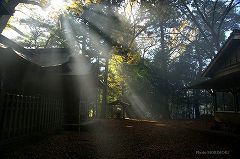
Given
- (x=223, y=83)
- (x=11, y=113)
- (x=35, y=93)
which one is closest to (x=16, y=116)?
(x=11, y=113)

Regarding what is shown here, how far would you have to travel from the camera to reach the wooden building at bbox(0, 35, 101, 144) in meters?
8.08

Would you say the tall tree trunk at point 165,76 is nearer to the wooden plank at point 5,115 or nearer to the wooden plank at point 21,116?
the wooden plank at point 21,116

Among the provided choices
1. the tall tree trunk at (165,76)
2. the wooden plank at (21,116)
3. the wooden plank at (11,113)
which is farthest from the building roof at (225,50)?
the tall tree trunk at (165,76)

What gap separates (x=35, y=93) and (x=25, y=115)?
146cm

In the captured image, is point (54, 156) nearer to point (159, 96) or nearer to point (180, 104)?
point (159, 96)

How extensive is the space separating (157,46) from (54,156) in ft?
132

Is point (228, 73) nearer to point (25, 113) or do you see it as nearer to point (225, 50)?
point (225, 50)

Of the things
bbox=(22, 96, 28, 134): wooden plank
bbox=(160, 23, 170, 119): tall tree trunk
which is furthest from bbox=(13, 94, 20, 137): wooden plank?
bbox=(160, 23, 170, 119): tall tree trunk

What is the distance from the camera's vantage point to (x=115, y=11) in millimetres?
30172

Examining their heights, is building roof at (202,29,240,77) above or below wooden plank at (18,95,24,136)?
above

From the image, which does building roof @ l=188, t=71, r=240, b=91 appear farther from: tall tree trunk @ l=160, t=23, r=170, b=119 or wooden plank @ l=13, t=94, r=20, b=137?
tall tree trunk @ l=160, t=23, r=170, b=119

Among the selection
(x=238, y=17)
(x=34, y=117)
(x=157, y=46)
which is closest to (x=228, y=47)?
(x=34, y=117)

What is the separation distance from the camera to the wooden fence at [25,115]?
7906mm

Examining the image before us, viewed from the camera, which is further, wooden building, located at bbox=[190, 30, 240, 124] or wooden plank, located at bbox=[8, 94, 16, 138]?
wooden building, located at bbox=[190, 30, 240, 124]
